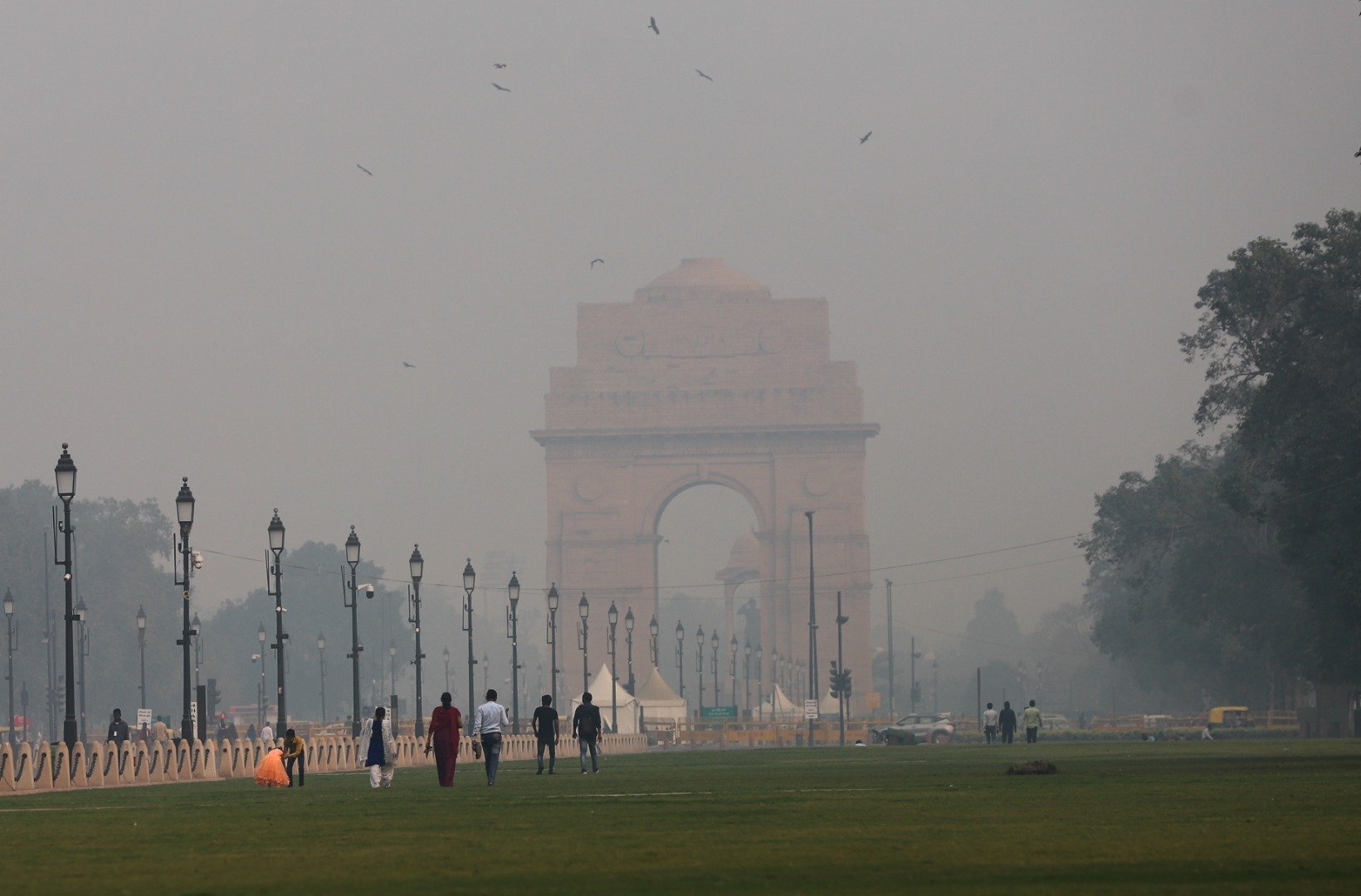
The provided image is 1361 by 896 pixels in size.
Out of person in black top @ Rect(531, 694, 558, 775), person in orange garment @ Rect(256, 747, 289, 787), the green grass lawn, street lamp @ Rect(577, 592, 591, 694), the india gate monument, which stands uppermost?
the india gate monument

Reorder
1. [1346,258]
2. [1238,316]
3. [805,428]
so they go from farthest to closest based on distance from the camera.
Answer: [805,428] → [1238,316] → [1346,258]

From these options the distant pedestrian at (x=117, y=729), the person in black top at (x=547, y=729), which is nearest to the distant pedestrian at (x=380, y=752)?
the person in black top at (x=547, y=729)

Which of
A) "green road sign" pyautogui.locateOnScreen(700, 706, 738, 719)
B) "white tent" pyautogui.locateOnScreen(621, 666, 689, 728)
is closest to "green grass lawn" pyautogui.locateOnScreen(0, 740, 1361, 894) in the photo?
"white tent" pyautogui.locateOnScreen(621, 666, 689, 728)

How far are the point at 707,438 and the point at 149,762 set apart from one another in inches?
3471

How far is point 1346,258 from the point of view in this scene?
1903 inches

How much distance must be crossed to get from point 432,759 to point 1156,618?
37.7 metres

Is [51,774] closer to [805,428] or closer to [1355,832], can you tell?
[1355,832]

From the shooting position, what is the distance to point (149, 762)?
37.3 meters

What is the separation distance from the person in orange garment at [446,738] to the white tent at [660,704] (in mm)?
51839

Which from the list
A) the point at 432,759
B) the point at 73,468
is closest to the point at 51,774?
the point at 73,468

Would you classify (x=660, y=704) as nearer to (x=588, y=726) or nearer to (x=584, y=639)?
(x=584, y=639)

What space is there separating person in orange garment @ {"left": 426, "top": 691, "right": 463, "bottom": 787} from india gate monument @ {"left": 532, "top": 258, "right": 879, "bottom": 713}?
3693 inches

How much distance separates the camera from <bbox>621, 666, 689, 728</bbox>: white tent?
84.7 meters

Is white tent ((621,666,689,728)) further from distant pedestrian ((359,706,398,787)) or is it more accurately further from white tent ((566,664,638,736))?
distant pedestrian ((359,706,398,787))
